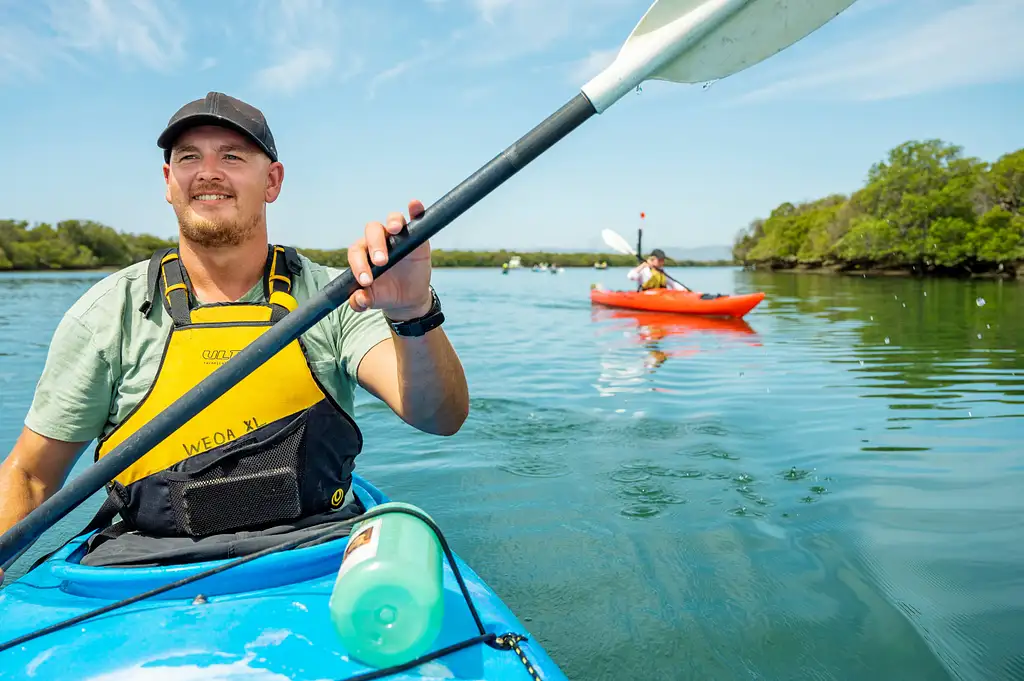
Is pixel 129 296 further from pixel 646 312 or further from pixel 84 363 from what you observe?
pixel 646 312

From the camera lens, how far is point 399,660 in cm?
161

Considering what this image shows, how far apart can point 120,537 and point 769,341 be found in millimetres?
12569

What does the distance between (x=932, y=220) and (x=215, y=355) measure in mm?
75918

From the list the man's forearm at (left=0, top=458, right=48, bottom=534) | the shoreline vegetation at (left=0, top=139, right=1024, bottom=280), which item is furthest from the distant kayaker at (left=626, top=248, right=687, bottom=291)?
the shoreline vegetation at (left=0, top=139, right=1024, bottom=280)

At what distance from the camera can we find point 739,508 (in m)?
4.67

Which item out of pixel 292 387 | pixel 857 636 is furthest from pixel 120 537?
pixel 857 636

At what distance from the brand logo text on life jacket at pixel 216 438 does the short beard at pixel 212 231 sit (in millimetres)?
613

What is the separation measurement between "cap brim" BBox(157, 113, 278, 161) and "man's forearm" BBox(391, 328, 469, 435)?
Answer: 2.70ft

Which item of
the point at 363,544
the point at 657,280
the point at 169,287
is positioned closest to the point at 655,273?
the point at 657,280

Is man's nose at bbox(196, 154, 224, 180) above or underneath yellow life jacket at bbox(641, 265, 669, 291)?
above

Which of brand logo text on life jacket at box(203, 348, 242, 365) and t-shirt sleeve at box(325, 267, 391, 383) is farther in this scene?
t-shirt sleeve at box(325, 267, 391, 383)

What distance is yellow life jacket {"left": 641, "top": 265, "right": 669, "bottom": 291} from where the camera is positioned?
1878 centimetres

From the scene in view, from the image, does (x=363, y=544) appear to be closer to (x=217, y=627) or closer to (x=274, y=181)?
(x=217, y=627)

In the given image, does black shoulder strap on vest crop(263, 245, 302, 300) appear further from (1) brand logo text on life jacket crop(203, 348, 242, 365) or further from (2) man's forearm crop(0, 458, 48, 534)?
(2) man's forearm crop(0, 458, 48, 534)
